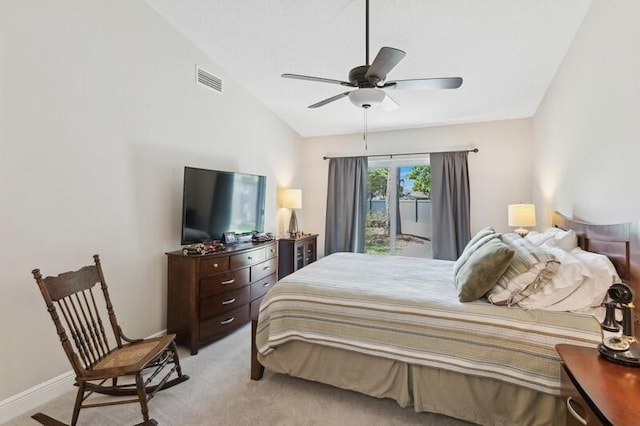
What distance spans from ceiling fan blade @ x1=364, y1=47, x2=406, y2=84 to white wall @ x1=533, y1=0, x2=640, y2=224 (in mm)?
1203

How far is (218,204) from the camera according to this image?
3324 mm

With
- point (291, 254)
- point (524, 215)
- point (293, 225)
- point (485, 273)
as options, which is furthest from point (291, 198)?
point (485, 273)

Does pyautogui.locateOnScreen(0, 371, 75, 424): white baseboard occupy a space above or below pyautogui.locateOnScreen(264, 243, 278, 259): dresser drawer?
below

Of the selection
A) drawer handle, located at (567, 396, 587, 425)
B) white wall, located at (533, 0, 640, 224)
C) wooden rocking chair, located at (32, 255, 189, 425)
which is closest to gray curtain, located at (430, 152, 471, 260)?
white wall, located at (533, 0, 640, 224)

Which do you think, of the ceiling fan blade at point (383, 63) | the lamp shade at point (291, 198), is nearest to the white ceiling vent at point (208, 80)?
the lamp shade at point (291, 198)

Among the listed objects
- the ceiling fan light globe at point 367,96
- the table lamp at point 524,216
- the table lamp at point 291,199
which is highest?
the ceiling fan light globe at point 367,96

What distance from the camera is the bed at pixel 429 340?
5.18 feet

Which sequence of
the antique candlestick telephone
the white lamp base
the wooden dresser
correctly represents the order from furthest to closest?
the white lamp base < the wooden dresser < the antique candlestick telephone

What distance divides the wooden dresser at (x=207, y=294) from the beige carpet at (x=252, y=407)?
1.66ft

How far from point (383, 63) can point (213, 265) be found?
2.19 metres

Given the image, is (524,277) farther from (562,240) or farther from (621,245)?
(562,240)

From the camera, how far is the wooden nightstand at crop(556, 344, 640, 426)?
0.94 meters

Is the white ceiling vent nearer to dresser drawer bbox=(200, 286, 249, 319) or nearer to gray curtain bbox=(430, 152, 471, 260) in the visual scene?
dresser drawer bbox=(200, 286, 249, 319)

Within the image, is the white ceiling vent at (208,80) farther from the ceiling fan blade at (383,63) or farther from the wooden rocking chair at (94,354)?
the wooden rocking chair at (94,354)
